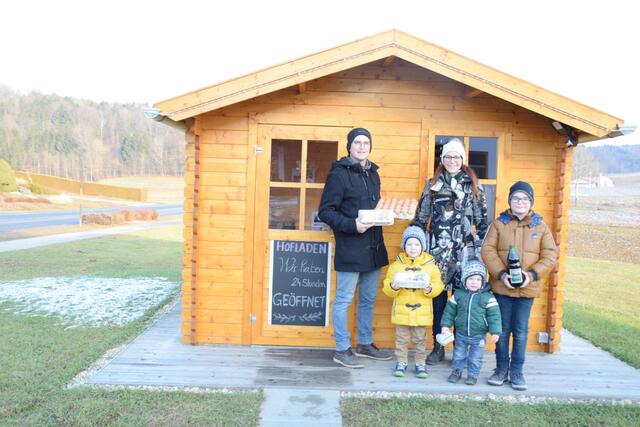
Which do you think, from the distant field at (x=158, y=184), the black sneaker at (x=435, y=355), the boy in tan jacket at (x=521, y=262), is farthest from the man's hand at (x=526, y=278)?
the distant field at (x=158, y=184)

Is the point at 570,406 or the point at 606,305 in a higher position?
the point at 570,406

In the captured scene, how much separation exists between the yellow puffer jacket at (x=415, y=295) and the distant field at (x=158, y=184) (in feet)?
176

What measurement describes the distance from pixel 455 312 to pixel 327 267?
1460 mm

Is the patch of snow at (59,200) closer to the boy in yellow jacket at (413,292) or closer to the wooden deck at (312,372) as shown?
the wooden deck at (312,372)

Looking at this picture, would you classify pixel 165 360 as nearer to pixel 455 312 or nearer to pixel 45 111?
pixel 455 312

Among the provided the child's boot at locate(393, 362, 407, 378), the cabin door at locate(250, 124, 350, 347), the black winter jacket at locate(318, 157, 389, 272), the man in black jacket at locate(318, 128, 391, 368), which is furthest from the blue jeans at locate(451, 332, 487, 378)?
the cabin door at locate(250, 124, 350, 347)

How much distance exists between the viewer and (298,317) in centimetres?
519

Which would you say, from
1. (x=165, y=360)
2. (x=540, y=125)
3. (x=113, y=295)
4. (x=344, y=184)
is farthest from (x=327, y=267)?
(x=113, y=295)

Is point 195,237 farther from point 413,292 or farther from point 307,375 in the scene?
point 413,292

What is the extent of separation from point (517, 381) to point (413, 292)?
1.18 m

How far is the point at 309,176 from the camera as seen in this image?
5.11 m

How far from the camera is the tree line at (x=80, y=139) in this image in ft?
225

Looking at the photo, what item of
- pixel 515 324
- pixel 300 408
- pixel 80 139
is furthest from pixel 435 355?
pixel 80 139

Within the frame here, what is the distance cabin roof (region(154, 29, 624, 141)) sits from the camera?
4.60 metres
